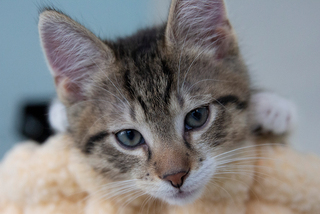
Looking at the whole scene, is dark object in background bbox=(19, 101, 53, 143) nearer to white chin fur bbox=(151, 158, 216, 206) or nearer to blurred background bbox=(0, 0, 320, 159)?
blurred background bbox=(0, 0, 320, 159)

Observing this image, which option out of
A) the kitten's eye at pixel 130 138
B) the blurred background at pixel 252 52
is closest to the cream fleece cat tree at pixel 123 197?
the kitten's eye at pixel 130 138

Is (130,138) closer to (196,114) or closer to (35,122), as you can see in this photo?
(196,114)

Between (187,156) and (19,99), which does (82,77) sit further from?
(19,99)

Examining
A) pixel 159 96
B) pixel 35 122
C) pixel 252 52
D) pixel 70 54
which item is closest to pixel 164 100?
pixel 159 96

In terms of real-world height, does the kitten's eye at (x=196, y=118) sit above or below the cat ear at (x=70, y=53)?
below

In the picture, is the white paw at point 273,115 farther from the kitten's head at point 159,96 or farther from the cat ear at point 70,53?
the cat ear at point 70,53

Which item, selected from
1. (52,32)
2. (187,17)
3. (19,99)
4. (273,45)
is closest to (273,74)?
(273,45)
